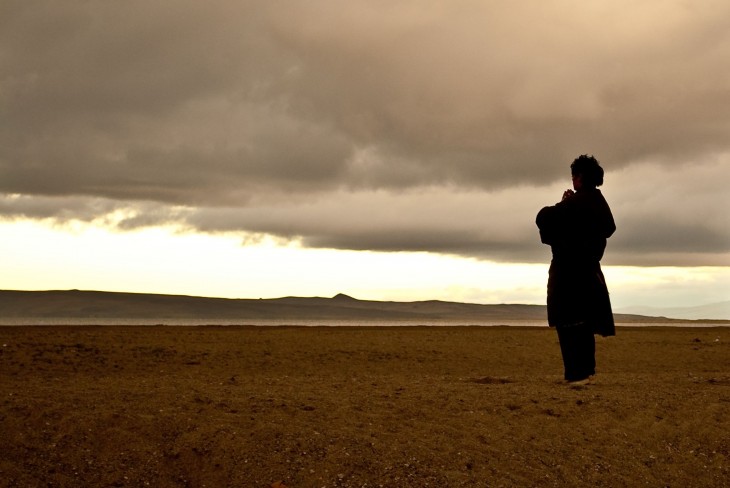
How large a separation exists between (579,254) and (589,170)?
117cm

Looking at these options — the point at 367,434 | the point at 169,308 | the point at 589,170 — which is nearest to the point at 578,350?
the point at 589,170

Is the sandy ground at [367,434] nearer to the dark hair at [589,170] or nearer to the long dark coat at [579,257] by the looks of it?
the long dark coat at [579,257]

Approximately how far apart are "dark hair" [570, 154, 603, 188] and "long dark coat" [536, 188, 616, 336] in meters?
0.13

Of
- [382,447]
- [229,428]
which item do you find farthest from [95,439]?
[382,447]

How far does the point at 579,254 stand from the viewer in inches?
408

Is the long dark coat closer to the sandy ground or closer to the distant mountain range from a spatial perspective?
the sandy ground

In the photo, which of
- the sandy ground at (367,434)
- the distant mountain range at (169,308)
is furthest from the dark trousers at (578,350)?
the distant mountain range at (169,308)

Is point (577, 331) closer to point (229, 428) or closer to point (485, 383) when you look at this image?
point (485, 383)

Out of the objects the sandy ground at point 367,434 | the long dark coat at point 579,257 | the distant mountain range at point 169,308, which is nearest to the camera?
the sandy ground at point 367,434

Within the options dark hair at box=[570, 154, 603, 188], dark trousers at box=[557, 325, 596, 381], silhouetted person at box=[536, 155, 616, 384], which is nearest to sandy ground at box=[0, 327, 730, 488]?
dark trousers at box=[557, 325, 596, 381]

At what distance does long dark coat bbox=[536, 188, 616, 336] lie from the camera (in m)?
10.2

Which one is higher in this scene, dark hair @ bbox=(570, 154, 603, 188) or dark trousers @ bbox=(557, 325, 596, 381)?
dark hair @ bbox=(570, 154, 603, 188)

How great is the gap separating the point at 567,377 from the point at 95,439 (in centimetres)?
683

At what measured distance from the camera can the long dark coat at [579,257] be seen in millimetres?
10195
